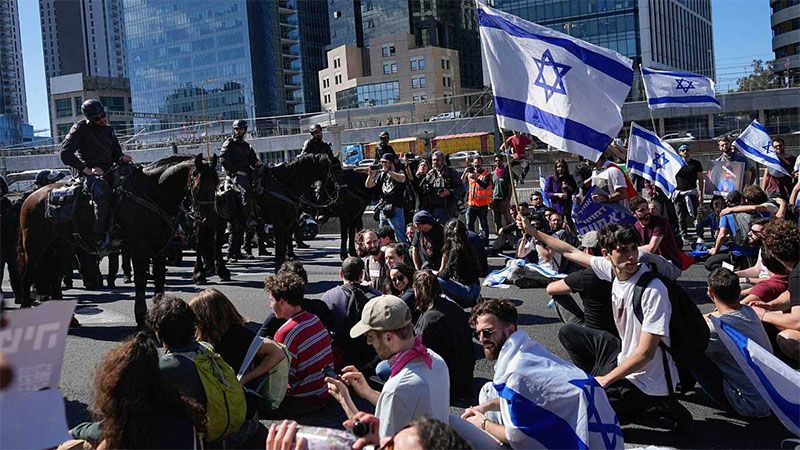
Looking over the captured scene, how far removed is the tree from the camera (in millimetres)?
62375

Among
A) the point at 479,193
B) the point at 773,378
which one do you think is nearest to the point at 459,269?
the point at 773,378

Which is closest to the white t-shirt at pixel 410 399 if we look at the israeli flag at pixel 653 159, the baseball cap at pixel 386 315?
the baseball cap at pixel 386 315

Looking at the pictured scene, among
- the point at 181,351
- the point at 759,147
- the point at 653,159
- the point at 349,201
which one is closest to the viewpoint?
the point at 181,351

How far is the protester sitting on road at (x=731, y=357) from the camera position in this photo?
5625 mm

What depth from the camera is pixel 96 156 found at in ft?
33.3

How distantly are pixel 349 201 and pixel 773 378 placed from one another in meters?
10.8

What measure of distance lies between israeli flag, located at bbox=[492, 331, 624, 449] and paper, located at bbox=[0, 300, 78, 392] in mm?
2349

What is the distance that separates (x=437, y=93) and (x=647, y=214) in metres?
104

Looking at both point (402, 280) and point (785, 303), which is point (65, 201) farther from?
point (785, 303)

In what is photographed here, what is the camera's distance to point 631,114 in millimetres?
60500

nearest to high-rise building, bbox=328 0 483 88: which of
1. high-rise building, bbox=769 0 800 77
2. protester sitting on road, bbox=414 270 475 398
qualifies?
high-rise building, bbox=769 0 800 77

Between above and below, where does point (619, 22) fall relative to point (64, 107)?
above

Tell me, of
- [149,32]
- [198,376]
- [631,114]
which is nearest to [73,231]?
[198,376]

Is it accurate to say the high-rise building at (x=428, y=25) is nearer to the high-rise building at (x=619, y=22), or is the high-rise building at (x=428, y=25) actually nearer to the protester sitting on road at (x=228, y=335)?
the high-rise building at (x=619, y=22)
